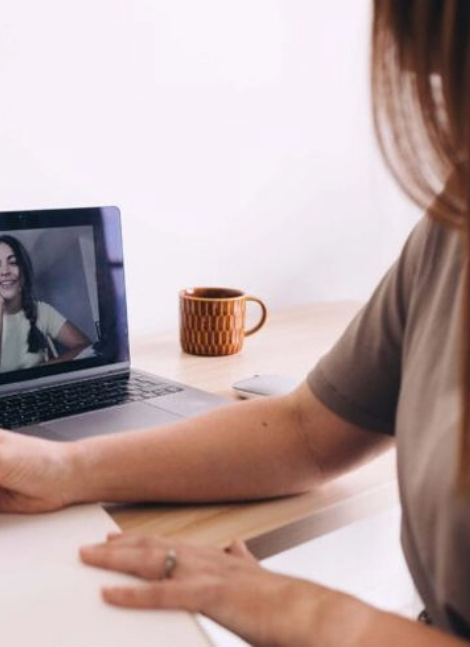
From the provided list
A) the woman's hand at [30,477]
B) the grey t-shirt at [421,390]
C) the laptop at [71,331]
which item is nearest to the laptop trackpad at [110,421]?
the laptop at [71,331]

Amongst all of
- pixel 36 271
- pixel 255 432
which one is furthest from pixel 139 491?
pixel 36 271

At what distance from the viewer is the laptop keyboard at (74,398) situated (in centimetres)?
90

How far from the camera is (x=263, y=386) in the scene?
98 centimetres

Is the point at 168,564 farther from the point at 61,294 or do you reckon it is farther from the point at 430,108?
the point at 61,294

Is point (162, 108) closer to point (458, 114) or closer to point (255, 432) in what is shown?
point (255, 432)

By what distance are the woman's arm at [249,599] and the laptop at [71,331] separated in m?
0.29

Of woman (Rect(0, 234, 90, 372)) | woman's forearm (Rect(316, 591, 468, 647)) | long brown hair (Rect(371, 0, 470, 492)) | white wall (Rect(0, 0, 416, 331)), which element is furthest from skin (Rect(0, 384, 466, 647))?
white wall (Rect(0, 0, 416, 331))

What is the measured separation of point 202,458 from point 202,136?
0.73m

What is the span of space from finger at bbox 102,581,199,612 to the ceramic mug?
0.63 m

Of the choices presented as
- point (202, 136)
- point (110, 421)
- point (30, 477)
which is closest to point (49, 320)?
point (110, 421)

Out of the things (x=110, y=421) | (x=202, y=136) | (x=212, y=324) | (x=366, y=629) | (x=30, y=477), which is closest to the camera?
(x=366, y=629)

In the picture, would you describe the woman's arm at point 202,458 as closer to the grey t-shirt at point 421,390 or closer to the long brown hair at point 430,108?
the grey t-shirt at point 421,390

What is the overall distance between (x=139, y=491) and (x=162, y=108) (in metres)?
0.74

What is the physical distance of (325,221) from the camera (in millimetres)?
1576
